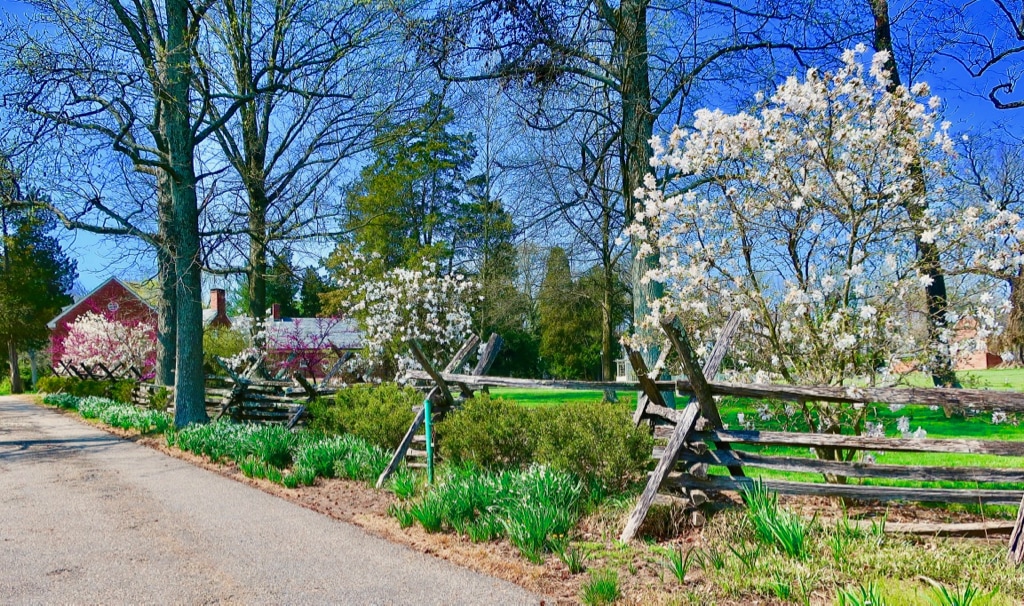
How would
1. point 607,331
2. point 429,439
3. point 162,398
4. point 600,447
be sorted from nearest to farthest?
point 600,447
point 429,439
point 162,398
point 607,331

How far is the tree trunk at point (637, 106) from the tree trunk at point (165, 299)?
9.05 m

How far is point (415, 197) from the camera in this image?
31.2m

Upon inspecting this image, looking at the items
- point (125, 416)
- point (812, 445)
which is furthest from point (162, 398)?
point (812, 445)

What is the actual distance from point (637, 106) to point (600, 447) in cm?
595

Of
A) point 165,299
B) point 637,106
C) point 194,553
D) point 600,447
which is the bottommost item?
point 194,553

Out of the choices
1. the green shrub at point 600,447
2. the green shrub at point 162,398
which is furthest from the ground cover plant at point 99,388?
the green shrub at point 600,447

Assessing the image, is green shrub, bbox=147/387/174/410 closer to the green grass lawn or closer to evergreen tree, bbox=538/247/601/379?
the green grass lawn

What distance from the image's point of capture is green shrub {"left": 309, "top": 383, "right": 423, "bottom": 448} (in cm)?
827

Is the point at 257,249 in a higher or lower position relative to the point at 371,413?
higher

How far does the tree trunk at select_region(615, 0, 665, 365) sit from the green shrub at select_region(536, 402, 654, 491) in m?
4.09

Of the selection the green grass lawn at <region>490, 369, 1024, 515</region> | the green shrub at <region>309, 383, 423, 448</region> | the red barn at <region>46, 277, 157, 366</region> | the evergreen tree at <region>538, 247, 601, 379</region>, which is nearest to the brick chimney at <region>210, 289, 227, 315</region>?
the red barn at <region>46, 277, 157, 366</region>

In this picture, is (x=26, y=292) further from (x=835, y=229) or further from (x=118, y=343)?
(x=835, y=229)

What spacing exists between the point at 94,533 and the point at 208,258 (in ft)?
27.1

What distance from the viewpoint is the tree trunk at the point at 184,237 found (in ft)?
40.3
